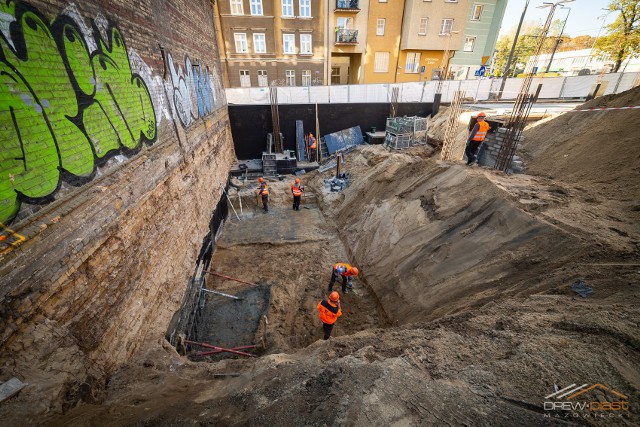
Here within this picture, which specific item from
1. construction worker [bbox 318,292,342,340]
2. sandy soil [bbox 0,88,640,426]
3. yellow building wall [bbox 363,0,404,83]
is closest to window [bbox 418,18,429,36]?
yellow building wall [bbox 363,0,404,83]

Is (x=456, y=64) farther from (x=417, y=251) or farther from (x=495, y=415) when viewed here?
(x=495, y=415)

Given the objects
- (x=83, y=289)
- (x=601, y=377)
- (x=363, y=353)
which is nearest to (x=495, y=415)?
(x=601, y=377)

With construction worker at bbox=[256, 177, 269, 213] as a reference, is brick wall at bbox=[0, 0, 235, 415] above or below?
above

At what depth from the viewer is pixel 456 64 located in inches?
1109

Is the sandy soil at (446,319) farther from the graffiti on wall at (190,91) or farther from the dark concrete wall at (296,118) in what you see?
the dark concrete wall at (296,118)

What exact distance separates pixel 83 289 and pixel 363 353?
12.4 ft

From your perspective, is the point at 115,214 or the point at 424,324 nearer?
the point at 115,214

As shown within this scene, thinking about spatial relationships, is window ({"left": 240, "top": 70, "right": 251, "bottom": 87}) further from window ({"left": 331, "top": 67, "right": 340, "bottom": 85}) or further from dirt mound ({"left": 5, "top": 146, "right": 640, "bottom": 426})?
dirt mound ({"left": 5, "top": 146, "right": 640, "bottom": 426})

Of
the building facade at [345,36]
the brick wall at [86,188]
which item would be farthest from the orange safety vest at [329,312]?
the building facade at [345,36]

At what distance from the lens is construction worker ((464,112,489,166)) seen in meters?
8.35

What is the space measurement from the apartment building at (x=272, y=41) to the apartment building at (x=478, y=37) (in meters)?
14.2

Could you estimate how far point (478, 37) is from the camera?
90.3ft

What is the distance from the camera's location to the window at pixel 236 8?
20844 millimetres

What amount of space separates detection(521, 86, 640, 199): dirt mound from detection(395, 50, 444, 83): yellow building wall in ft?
59.8
